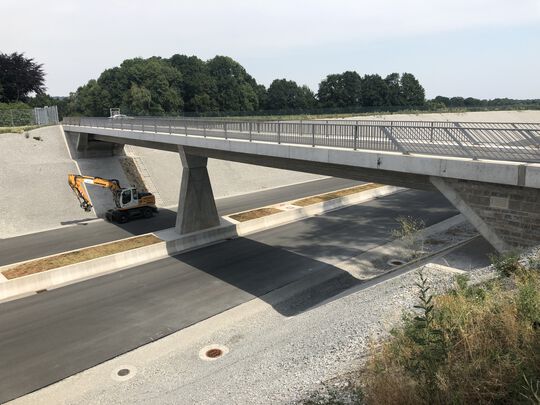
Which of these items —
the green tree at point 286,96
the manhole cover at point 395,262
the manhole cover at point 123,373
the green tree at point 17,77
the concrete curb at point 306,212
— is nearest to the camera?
the manhole cover at point 123,373

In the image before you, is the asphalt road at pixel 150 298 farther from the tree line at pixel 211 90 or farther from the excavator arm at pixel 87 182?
the tree line at pixel 211 90

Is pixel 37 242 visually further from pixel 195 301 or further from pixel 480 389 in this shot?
pixel 480 389

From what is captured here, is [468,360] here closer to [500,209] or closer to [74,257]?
[500,209]

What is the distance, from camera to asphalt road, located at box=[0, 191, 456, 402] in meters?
15.6

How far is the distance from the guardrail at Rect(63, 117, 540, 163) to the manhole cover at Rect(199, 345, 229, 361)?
9.56 metres

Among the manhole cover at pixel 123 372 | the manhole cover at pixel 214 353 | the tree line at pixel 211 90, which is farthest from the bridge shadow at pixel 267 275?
the tree line at pixel 211 90

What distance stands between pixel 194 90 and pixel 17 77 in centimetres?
3695

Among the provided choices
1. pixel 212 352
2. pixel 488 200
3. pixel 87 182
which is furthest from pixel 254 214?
pixel 488 200

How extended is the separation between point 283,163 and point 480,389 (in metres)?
16.1

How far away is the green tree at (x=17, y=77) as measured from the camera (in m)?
70.4

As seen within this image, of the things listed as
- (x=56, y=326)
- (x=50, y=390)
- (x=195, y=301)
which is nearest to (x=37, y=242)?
(x=56, y=326)

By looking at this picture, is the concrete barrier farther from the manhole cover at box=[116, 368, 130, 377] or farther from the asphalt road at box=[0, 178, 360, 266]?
the manhole cover at box=[116, 368, 130, 377]

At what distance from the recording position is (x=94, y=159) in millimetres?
44031

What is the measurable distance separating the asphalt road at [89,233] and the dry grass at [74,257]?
3.24 m
